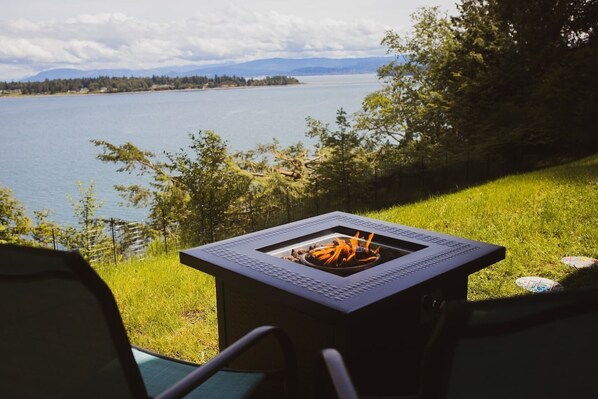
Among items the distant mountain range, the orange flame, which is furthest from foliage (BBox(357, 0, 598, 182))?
the orange flame

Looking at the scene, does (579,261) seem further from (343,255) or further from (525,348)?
(525,348)

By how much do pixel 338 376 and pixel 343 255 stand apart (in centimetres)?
105

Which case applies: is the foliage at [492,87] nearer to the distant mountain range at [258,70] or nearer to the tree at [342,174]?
the tree at [342,174]

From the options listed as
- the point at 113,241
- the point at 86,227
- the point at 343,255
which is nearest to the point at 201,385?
the point at 343,255

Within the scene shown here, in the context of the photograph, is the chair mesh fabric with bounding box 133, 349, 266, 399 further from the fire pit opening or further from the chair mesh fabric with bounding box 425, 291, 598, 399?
the chair mesh fabric with bounding box 425, 291, 598, 399

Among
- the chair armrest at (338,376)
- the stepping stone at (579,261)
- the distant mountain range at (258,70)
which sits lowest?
the stepping stone at (579,261)

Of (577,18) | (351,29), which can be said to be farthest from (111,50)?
(577,18)

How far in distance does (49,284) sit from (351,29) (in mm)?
16319

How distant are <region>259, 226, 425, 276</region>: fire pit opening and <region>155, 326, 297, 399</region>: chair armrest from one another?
0.58 metres

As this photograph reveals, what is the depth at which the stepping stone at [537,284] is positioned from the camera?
10.8 feet

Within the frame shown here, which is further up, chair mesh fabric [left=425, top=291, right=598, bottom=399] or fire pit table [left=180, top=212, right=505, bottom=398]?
chair mesh fabric [left=425, top=291, right=598, bottom=399]

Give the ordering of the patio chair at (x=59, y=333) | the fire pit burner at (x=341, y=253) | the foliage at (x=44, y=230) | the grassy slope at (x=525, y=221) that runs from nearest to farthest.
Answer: the patio chair at (x=59, y=333) → the fire pit burner at (x=341, y=253) → the grassy slope at (x=525, y=221) → the foliage at (x=44, y=230)

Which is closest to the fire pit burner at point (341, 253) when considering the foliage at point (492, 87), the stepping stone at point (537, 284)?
the stepping stone at point (537, 284)

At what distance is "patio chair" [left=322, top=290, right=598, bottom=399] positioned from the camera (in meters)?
0.77
